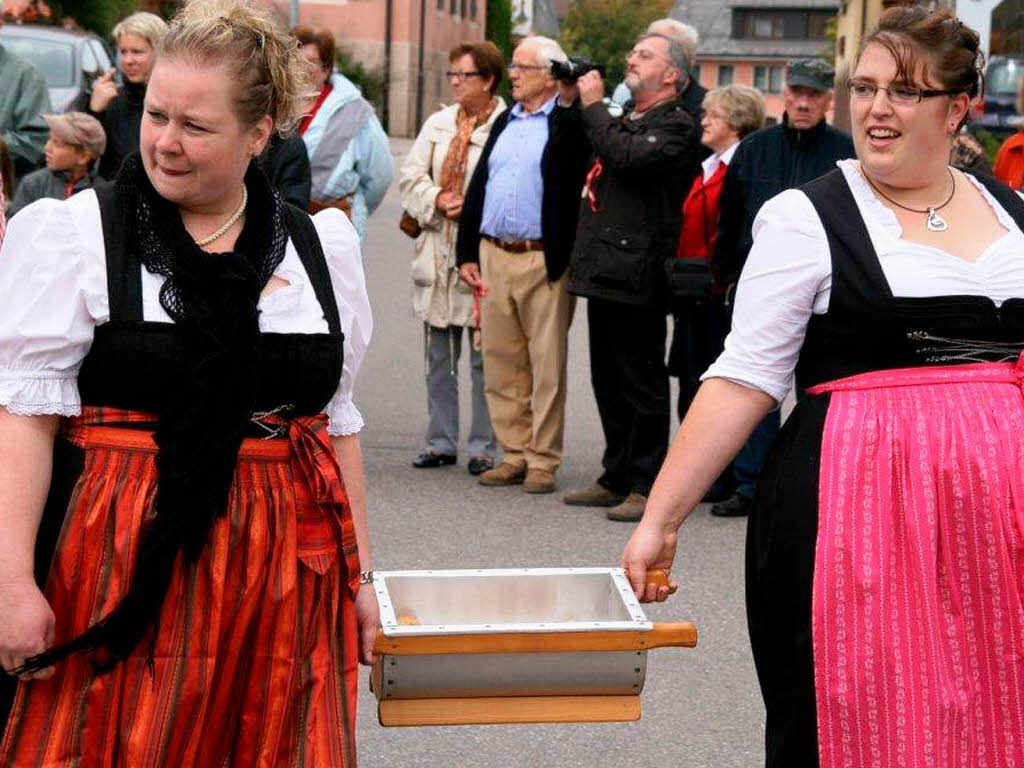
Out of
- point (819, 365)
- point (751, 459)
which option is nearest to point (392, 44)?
point (751, 459)

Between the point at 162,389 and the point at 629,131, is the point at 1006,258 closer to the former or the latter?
the point at 162,389

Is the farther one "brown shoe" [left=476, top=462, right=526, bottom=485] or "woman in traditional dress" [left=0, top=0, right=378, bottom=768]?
"brown shoe" [left=476, top=462, right=526, bottom=485]

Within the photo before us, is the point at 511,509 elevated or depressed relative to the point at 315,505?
depressed

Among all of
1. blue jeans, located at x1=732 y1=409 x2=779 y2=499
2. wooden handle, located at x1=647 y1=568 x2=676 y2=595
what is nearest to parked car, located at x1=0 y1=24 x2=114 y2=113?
blue jeans, located at x1=732 y1=409 x2=779 y2=499

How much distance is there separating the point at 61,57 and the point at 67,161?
9.76 metres

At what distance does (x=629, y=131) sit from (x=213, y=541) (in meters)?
A: 4.72

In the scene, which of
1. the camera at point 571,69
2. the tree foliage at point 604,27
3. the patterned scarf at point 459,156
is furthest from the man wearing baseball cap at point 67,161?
the tree foliage at point 604,27

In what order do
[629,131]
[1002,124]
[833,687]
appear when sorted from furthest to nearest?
1. [1002,124]
2. [629,131]
3. [833,687]

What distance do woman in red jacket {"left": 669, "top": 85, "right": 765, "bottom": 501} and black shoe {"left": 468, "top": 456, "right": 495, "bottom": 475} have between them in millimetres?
956

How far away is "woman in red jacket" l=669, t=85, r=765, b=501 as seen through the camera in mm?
7727

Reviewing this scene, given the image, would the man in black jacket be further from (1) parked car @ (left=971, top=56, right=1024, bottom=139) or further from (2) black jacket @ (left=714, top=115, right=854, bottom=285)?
(1) parked car @ (left=971, top=56, right=1024, bottom=139)

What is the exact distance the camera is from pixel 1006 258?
3328mm

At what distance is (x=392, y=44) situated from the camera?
48406mm

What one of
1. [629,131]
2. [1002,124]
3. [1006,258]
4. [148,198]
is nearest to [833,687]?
[1006,258]
